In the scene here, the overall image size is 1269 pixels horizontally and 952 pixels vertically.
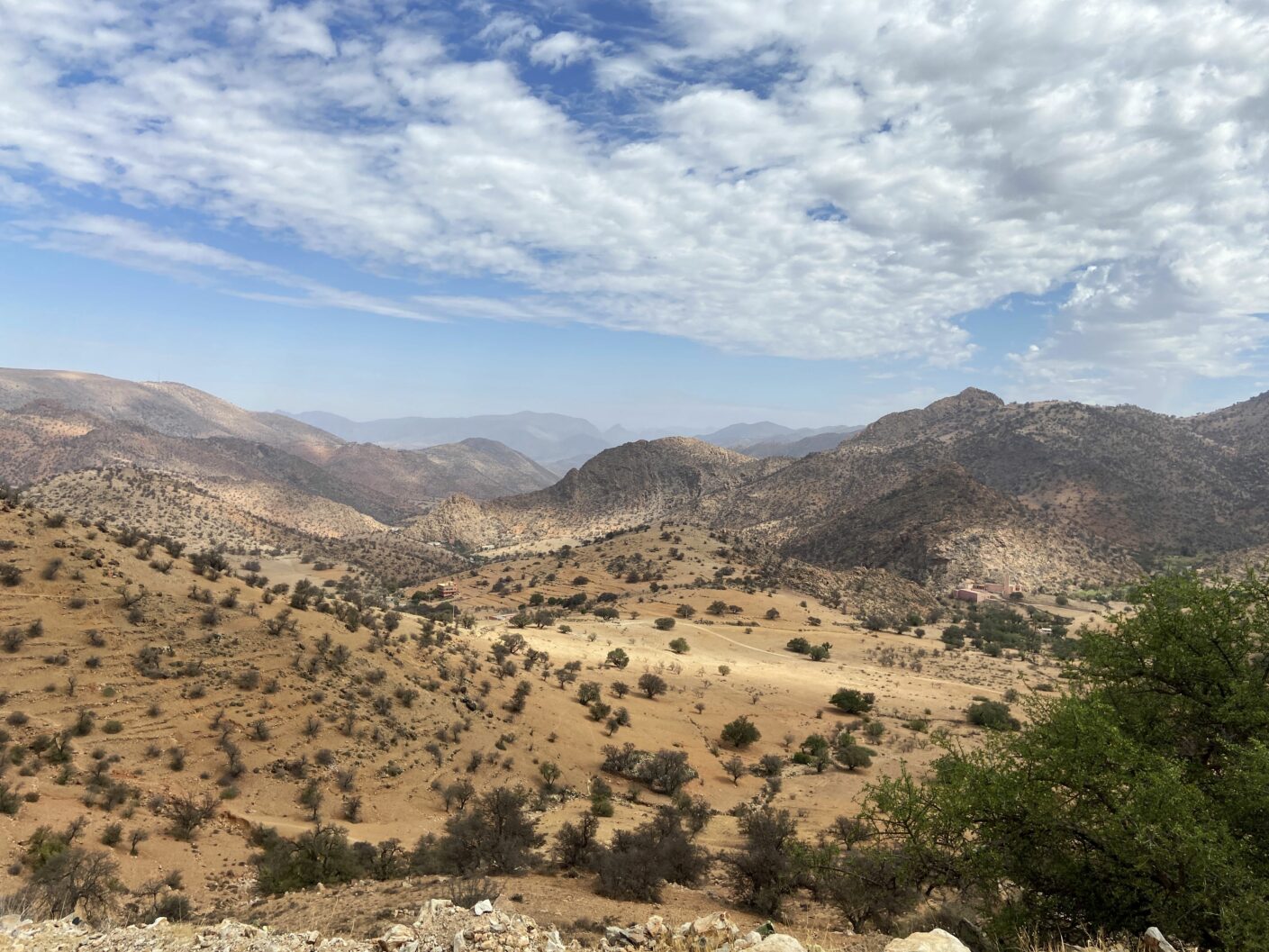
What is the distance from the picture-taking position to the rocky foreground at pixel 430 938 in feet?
22.7

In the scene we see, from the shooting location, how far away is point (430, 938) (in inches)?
298

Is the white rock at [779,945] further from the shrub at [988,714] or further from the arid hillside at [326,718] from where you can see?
the shrub at [988,714]

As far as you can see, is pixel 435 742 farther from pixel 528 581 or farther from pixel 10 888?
pixel 528 581

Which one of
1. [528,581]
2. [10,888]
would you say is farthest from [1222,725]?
[528,581]

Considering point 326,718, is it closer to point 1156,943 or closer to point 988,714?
point 1156,943

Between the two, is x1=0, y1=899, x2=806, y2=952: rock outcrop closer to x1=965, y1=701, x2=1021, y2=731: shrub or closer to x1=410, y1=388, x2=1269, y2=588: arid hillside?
x1=965, y1=701, x2=1021, y2=731: shrub

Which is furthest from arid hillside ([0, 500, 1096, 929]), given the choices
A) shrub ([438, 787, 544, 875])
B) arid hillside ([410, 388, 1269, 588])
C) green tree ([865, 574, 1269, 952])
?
arid hillside ([410, 388, 1269, 588])

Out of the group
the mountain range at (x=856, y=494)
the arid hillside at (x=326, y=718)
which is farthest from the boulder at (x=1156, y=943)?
the mountain range at (x=856, y=494)

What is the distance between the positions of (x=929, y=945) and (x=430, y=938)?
589 cm

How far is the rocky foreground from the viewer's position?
6914mm

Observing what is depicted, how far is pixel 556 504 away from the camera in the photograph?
152 metres

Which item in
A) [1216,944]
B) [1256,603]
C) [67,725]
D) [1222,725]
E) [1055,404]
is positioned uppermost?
[1055,404]

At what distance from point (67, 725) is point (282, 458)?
204 meters

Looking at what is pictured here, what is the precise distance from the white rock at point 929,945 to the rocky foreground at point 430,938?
0.4 inches
